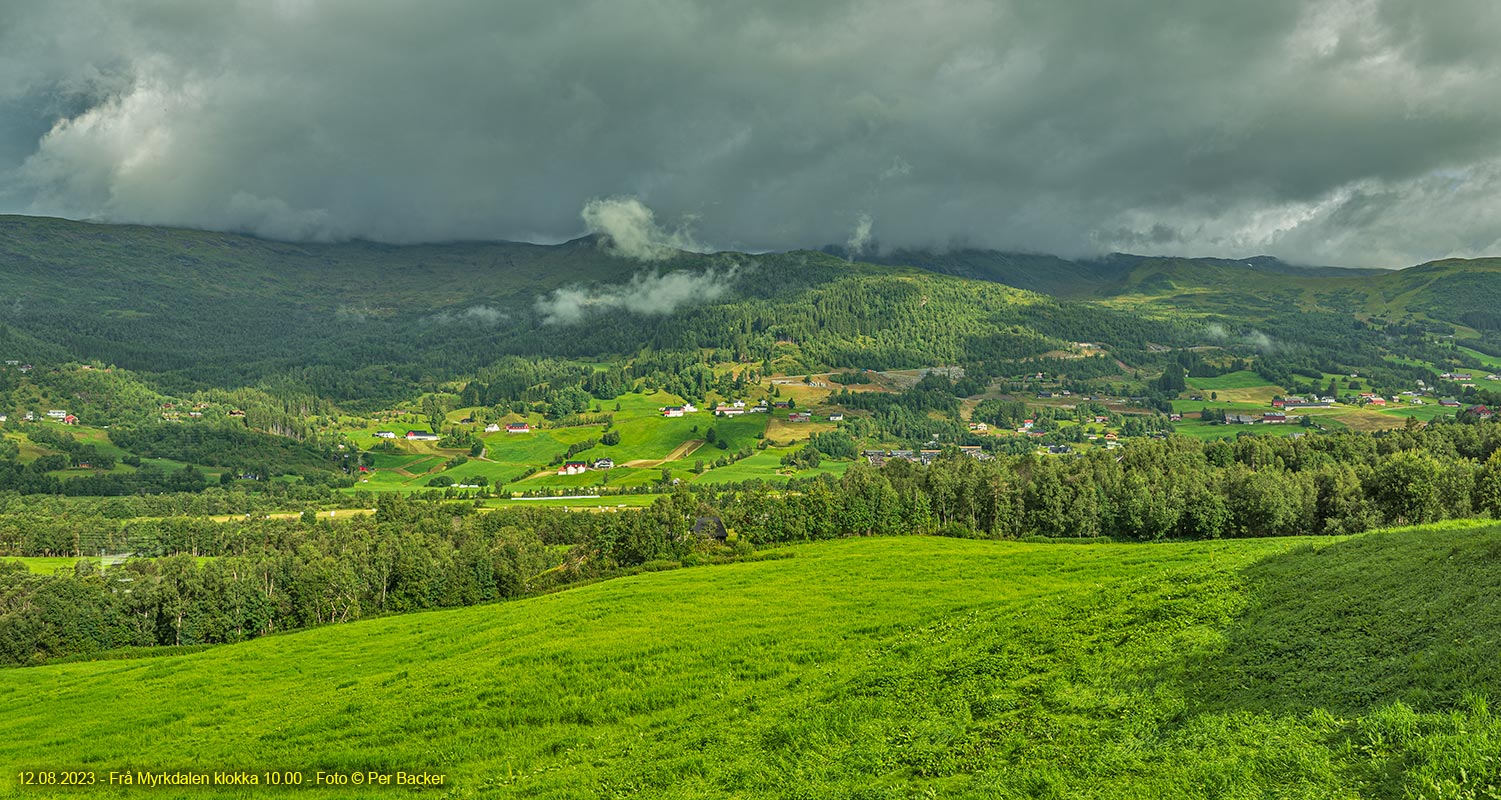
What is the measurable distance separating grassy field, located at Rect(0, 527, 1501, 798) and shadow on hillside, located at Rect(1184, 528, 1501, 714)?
10 cm

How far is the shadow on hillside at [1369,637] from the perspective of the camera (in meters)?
16.4

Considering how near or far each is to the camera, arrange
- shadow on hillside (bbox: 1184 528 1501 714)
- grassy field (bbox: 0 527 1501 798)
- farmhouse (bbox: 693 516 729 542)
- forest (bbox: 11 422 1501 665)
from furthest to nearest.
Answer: farmhouse (bbox: 693 516 729 542) → forest (bbox: 11 422 1501 665) → shadow on hillside (bbox: 1184 528 1501 714) → grassy field (bbox: 0 527 1501 798)

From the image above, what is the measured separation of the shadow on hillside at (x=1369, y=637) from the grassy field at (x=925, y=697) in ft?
0.33

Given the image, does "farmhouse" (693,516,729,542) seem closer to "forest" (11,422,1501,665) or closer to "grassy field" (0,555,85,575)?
"forest" (11,422,1501,665)

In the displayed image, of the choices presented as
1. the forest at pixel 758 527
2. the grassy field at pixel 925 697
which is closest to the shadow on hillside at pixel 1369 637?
the grassy field at pixel 925 697

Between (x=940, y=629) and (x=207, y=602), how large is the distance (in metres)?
84.8

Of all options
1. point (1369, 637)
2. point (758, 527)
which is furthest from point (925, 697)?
point (758, 527)

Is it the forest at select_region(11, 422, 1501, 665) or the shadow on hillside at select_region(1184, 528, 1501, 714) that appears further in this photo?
the forest at select_region(11, 422, 1501, 665)

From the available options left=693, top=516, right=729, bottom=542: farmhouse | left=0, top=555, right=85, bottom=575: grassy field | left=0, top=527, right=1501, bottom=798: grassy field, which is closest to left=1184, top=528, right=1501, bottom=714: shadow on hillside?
left=0, top=527, right=1501, bottom=798: grassy field

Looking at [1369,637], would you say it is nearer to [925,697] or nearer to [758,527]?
[925,697]

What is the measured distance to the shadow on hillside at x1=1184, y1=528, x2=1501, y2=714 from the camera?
1641cm

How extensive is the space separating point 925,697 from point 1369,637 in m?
12.1

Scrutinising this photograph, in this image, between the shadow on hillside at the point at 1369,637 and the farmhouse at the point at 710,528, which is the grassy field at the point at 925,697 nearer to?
the shadow on hillside at the point at 1369,637

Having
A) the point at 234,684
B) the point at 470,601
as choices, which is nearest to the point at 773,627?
the point at 234,684
